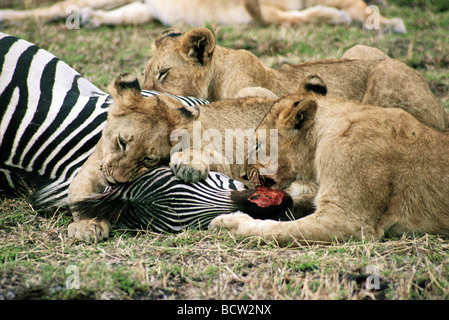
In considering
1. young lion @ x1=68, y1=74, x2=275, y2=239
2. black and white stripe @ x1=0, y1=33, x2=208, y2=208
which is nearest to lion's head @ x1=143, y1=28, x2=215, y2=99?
black and white stripe @ x1=0, y1=33, x2=208, y2=208

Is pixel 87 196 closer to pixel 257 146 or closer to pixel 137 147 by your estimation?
pixel 137 147

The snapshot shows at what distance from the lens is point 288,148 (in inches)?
154

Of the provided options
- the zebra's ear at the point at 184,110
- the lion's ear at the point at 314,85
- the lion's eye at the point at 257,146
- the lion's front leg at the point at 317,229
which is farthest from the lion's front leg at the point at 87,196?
the lion's ear at the point at 314,85

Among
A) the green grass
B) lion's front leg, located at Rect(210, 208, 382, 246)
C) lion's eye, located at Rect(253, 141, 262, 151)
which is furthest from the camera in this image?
lion's eye, located at Rect(253, 141, 262, 151)

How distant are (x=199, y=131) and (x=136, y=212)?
0.77 m

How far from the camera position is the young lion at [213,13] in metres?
9.39

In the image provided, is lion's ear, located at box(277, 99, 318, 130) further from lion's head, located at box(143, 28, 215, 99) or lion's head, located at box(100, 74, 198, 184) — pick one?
lion's head, located at box(143, 28, 215, 99)

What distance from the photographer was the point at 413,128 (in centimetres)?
379

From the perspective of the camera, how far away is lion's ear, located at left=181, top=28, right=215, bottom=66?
5359 mm

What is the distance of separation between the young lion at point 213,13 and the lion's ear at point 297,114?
18.7ft

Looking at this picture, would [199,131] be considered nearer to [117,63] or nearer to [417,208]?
[417,208]

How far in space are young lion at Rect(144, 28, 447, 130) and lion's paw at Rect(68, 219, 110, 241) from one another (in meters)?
2.08

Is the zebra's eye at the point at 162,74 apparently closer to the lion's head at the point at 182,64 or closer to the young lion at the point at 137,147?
the lion's head at the point at 182,64

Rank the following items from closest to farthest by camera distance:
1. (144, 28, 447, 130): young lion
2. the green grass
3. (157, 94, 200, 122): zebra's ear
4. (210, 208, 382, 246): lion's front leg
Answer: the green grass
(210, 208, 382, 246): lion's front leg
(157, 94, 200, 122): zebra's ear
(144, 28, 447, 130): young lion
